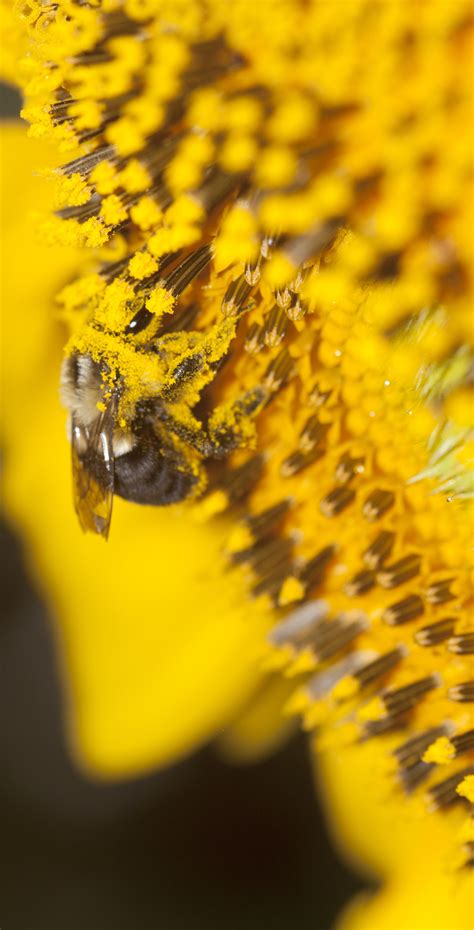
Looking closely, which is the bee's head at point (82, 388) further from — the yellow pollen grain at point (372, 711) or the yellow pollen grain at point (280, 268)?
the yellow pollen grain at point (372, 711)

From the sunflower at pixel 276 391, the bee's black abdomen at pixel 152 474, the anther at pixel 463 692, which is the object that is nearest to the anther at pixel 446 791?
the sunflower at pixel 276 391

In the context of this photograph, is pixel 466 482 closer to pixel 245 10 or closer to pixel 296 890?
pixel 245 10

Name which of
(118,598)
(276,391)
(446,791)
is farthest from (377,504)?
(118,598)

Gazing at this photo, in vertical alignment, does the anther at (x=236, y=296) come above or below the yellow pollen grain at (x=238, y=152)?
below

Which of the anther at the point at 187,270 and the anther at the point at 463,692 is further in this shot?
the anther at the point at 463,692

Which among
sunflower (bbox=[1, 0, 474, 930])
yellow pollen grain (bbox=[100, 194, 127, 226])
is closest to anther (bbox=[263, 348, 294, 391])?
sunflower (bbox=[1, 0, 474, 930])

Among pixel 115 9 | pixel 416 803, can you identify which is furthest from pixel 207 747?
pixel 115 9
